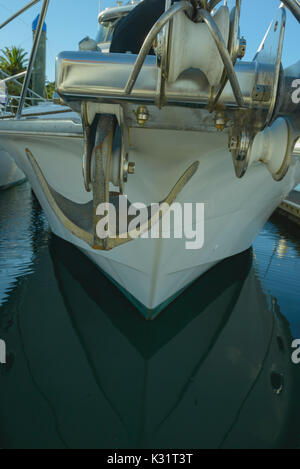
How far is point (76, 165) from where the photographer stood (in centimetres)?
358

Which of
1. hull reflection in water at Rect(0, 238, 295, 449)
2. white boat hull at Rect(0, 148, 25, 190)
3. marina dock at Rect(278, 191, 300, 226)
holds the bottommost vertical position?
hull reflection in water at Rect(0, 238, 295, 449)

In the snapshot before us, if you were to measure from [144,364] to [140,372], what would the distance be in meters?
0.11

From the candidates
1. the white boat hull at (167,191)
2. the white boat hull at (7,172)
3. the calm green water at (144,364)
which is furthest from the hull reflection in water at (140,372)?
the white boat hull at (7,172)

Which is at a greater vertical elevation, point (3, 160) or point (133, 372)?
point (3, 160)

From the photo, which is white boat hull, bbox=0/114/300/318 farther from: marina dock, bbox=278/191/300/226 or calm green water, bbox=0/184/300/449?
marina dock, bbox=278/191/300/226

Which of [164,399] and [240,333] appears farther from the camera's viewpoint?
[240,333]

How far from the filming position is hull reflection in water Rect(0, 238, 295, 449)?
98.2 inches

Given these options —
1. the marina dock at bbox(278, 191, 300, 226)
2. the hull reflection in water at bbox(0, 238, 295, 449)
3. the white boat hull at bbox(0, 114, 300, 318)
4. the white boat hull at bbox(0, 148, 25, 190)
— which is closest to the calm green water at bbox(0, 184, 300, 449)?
the hull reflection in water at bbox(0, 238, 295, 449)

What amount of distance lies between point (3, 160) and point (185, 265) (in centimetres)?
865

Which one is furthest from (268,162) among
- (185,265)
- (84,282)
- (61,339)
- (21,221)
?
(21,221)

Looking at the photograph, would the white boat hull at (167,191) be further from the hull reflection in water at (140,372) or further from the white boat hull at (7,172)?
the white boat hull at (7,172)

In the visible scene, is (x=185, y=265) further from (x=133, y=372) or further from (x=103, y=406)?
(x=103, y=406)

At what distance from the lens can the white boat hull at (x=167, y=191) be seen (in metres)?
2.68

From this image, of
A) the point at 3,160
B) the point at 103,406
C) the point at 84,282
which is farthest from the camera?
the point at 3,160
